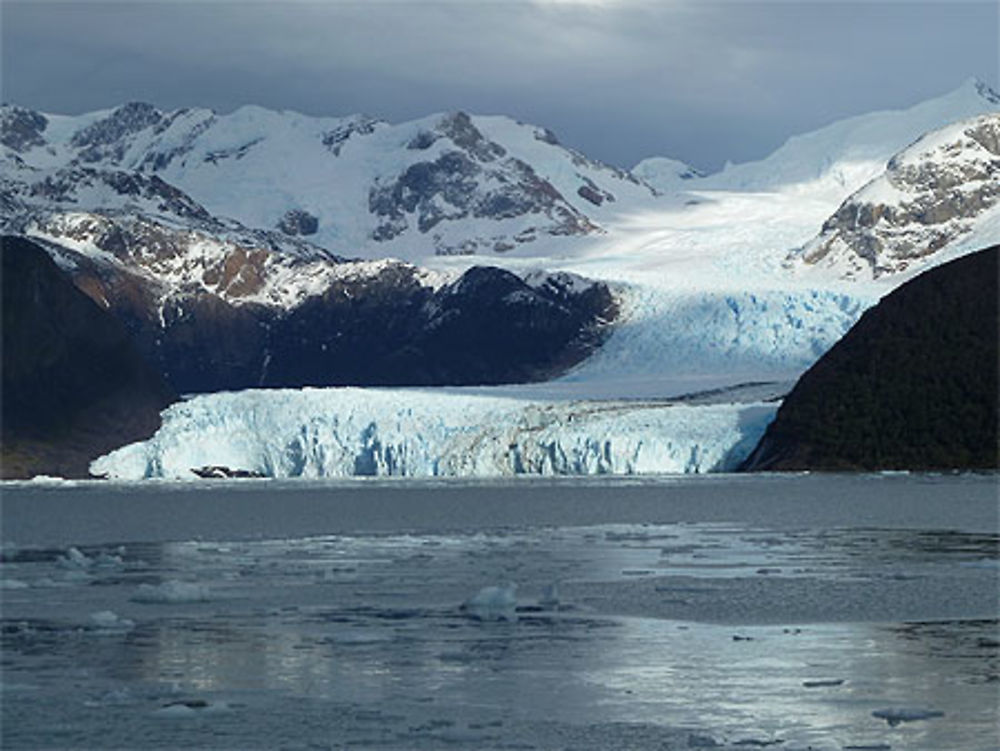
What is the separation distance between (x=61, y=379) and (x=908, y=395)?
59908mm

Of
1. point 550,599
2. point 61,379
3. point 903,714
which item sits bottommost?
point 903,714

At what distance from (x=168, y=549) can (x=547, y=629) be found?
2267 centimetres

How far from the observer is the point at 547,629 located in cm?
3078

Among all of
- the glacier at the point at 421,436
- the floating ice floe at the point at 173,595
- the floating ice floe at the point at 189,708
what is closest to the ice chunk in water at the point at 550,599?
the floating ice floe at the point at 173,595

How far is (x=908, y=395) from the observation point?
348ft

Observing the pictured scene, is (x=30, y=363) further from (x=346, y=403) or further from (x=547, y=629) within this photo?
(x=547, y=629)

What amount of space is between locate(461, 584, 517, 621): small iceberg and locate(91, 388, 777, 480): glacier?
64827 millimetres

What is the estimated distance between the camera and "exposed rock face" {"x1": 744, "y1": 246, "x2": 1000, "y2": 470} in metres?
103

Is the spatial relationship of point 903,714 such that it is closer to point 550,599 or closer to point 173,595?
point 550,599

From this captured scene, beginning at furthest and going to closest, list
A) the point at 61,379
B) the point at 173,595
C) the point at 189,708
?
the point at 61,379 < the point at 173,595 < the point at 189,708

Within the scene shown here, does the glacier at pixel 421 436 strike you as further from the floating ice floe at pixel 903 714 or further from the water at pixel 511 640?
the floating ice floe at pixel 903 714

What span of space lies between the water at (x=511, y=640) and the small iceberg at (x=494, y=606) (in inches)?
2.1

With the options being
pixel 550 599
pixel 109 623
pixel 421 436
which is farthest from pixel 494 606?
pixel 421 436

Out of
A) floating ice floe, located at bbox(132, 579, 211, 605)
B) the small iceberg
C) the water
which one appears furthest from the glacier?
the small iceberg
